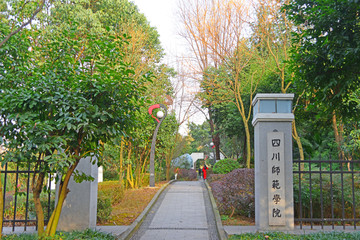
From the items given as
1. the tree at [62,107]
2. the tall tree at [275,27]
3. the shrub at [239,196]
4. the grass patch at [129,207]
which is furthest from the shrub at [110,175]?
the tree at [62,107]

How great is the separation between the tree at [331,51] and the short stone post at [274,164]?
0.93 m

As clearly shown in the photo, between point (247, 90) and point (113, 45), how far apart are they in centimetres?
1546

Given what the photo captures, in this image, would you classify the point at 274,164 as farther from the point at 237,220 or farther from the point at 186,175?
the point at 186,175

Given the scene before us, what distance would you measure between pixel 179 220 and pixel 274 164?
3806 mm

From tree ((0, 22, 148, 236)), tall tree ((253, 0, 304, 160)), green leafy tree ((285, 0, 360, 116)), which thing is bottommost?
tree ((0, 22, 148, 236))

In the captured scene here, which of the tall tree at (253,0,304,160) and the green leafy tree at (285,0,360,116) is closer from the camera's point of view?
the green leafy tree at (285,0,360,116)

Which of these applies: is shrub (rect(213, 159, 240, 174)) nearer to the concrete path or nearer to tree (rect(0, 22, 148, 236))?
the concrete path

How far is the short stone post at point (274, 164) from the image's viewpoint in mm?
7598

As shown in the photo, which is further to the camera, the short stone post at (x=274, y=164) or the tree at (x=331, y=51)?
the short stone post at (x=274, y=164)

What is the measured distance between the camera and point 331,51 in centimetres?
588

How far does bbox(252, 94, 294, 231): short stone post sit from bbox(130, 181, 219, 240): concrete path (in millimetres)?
1459

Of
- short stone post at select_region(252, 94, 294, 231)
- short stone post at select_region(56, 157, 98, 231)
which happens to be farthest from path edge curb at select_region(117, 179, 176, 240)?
short stone post at select_region(252, 94, 294, 231)

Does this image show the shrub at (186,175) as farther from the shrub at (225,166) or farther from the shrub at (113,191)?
the shrub at (113,191)

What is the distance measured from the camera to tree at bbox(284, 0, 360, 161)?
575 centimetres
